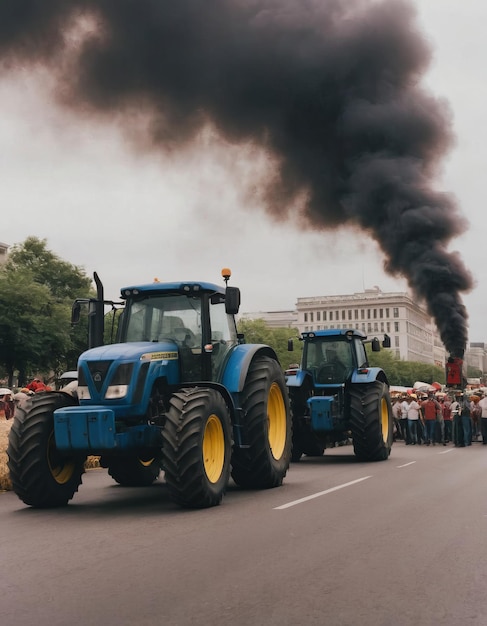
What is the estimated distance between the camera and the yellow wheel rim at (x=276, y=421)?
38.1 feet

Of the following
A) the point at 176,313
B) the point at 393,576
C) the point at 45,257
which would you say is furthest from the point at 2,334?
the point at 393,576

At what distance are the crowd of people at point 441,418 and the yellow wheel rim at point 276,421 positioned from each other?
14135 millimetres

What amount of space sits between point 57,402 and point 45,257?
2161 inches

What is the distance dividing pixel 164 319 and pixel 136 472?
273 cm

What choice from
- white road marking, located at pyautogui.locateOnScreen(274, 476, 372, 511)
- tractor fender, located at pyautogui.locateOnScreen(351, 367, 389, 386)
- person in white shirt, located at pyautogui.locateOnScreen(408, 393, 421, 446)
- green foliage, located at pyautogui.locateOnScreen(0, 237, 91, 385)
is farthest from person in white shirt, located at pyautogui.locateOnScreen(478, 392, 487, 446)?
green foliage, located at pyautogui.locateOnScreen(0, 237, 91, 385)

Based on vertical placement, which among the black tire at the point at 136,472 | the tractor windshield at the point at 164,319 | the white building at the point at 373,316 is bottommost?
the black tire at the point at 136,472

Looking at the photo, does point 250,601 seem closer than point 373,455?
Yes

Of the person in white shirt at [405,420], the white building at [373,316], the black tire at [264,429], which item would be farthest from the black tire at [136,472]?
the white building at [373,316]

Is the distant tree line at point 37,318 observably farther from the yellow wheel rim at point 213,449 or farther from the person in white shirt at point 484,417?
the yellow wheel rim at point 213,449

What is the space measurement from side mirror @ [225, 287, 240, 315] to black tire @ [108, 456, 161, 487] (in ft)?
9.24

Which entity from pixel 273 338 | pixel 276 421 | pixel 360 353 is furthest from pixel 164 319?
pixel 273 338

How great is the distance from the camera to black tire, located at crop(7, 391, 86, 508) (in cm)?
912

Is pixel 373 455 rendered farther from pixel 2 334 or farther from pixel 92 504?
pixel 2 334

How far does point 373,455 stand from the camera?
659 inches
